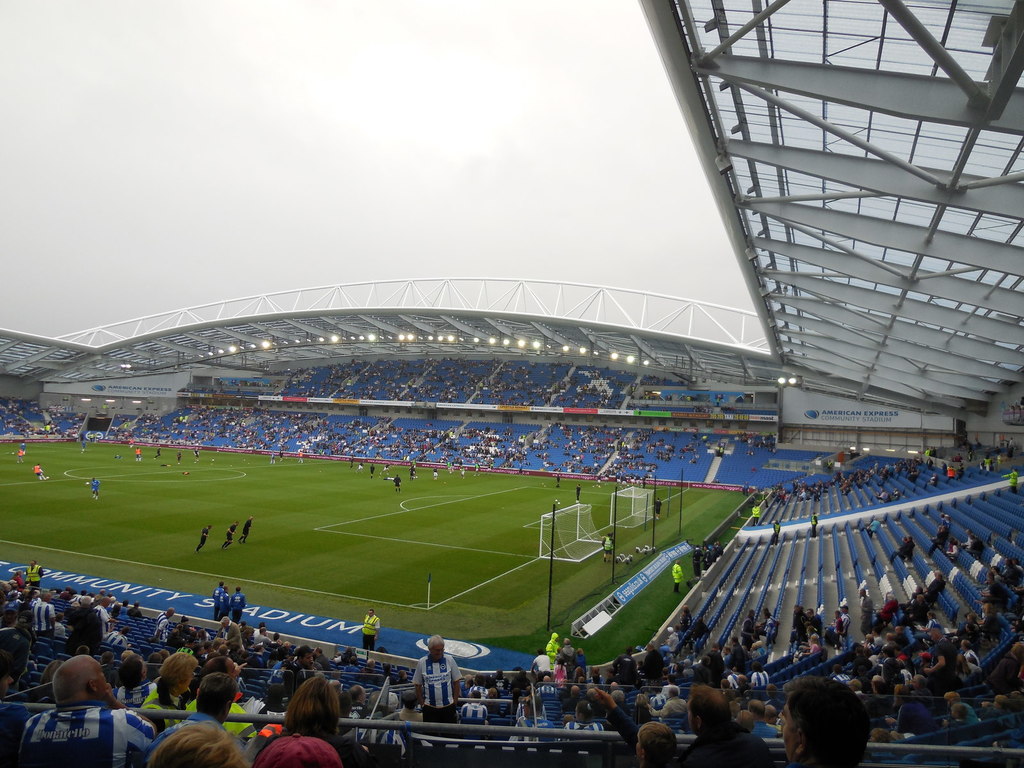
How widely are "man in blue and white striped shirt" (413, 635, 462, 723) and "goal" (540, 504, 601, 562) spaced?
16927 mm

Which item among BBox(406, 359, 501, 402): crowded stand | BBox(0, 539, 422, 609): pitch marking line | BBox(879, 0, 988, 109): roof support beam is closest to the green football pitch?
BBox(0, 539, 422, 609): pitch marking line

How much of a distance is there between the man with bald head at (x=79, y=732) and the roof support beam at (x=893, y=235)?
44.5 feet

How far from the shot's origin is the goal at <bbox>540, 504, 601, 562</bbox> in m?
25.0

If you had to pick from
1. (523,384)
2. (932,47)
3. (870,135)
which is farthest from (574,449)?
→ (932,47)

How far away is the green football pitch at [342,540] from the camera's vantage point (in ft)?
59.5

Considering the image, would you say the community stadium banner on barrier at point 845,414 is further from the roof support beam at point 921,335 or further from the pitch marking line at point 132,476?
the pitch marking line at point 132,476

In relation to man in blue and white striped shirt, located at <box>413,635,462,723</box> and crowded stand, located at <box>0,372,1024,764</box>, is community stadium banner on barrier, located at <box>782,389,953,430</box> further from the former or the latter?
man in blue and white striped shirt, located at <box>413,635,462,723</box>

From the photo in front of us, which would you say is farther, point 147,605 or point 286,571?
point 286,571

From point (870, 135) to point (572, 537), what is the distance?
21007 mm

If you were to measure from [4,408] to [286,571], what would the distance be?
76441mm

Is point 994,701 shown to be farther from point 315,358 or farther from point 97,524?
point 315,358

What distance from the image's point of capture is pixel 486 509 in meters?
35.0

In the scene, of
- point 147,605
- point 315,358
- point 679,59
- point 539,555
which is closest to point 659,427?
point 539,555

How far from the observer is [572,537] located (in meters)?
27.9
